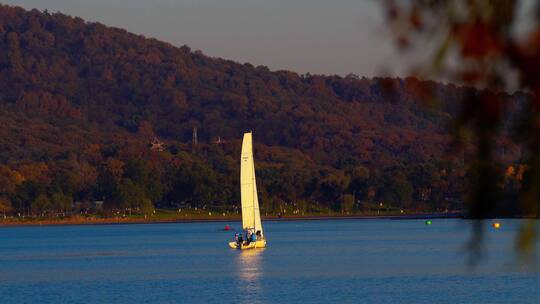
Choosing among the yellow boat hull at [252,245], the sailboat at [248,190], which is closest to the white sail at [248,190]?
the sailboat at [248,190]

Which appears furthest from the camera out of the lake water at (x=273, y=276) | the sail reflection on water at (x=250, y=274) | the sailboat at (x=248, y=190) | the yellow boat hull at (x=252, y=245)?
the yellow boat hull at (x=252, y=245)

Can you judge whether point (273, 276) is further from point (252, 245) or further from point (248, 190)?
point (252, 245)

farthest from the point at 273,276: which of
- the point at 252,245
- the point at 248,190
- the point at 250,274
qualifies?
the point at 252,245

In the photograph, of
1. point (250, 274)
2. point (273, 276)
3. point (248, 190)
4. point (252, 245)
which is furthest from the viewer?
point (252, 245)

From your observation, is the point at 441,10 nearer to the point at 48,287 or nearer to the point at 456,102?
the point at 456,102

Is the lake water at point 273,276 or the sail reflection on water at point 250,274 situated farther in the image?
the sail reflection on water at point 250,274

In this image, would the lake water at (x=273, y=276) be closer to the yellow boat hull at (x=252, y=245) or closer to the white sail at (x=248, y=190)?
the yellow boat hull at (x=252, y=245)

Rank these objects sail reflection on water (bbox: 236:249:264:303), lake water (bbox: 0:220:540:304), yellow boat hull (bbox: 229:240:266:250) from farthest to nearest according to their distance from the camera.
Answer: yellow boat hull (bbox: 229:240:266:250) < sail reflection on water (bbox: 236:249:264:303) < lake water (bbox: 0:220:540:304)

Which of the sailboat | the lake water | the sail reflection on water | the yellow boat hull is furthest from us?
the yellow boat hull

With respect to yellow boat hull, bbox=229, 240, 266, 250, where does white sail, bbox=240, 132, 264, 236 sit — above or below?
above

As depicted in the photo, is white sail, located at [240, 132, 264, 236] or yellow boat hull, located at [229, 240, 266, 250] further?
yellow boat hull, located at [229, 240, 266, 250]

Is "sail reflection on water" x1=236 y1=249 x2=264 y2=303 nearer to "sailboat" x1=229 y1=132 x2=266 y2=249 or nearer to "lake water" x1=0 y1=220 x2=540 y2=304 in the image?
"lake water" x1=0 y1=220 x2=540 y2=304

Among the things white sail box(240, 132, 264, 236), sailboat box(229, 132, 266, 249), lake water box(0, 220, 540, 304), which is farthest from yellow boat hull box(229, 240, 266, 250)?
white sail box(240, 132, 264, 236)

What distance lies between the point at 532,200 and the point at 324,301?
49.0 meters
